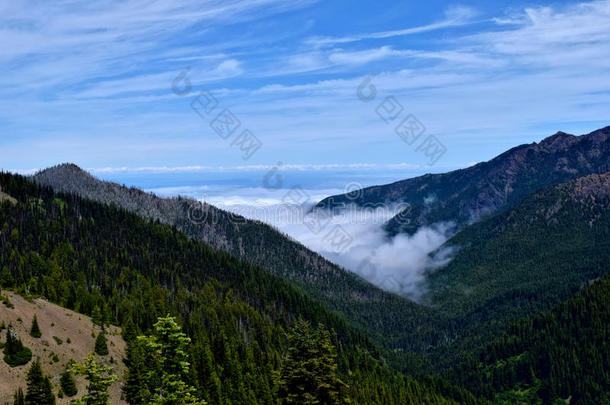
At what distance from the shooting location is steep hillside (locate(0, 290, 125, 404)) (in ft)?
275

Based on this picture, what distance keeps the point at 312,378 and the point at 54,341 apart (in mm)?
72899

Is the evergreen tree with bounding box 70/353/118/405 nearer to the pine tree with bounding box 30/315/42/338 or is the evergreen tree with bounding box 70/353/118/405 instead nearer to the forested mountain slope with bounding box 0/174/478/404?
the pine tree with bounding box 30/315/42/338

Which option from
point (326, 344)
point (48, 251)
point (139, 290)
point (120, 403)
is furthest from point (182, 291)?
point (326, 344)

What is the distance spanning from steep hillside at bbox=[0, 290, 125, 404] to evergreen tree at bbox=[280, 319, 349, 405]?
54.1 metres

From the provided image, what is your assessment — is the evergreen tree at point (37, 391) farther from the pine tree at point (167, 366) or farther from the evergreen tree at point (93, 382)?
the pine tree at point (167, 366)

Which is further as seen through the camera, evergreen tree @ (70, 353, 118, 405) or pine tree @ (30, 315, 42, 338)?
pine tree @ (30, 315, 42, 338)

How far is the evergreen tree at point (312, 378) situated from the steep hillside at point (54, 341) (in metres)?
54.1

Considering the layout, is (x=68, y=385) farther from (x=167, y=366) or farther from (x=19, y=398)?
(x=167, y=366)

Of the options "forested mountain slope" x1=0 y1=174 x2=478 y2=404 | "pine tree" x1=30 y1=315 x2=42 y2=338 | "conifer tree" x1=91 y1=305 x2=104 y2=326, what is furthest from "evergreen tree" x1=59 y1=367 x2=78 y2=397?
"conifer tree" x1=91 y1=305 x2=104 y2=326

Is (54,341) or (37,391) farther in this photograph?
(54,341)

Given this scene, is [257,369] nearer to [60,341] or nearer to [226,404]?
[226,404]

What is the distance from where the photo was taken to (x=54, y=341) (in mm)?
99062

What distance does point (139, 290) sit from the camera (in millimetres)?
173500

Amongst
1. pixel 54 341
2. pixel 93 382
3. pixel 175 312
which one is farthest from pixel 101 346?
pixel 93 382
